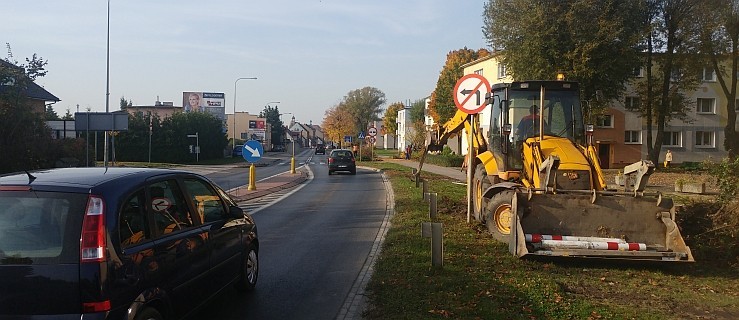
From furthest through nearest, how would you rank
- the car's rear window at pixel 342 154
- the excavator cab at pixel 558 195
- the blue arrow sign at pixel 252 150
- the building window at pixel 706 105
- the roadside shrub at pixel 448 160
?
the building window at pixel 706 105 → the roadside shrub at pixel 448 160 → the car's rear window at pixel 342 154 → the blue arrow sign at pixel 252 150 → the excavator cab at pixel 558 195

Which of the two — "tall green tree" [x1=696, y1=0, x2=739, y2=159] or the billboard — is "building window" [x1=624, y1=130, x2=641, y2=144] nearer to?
"tall green tree" [x1=696, y1=0, x2=739, y2=159]

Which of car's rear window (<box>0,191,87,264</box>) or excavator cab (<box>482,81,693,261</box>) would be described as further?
excavator cab (<box>482,81,693,261</box>)

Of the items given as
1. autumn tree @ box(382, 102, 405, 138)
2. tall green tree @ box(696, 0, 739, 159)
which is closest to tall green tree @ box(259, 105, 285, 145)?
autumn tree @ box(382, 102, 405, 138)

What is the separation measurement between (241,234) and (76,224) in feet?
8.98

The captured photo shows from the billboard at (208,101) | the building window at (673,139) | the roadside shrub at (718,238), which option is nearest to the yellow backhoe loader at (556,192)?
the roadside shrub at (718,238)

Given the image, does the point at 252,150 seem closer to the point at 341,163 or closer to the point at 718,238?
the point at 718,238

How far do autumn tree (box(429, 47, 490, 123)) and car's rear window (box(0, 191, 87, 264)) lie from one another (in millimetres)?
56562

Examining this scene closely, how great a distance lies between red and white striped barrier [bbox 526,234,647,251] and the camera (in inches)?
316

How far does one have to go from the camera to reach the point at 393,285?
22.8 ft

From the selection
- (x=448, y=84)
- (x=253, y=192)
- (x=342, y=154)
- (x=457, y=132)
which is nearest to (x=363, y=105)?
(x=448, y=84)

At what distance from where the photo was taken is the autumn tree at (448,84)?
6356cm

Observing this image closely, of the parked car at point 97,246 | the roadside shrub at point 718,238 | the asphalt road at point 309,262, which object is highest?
the parked car at point 97,246

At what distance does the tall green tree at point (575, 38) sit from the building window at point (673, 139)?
20692mm

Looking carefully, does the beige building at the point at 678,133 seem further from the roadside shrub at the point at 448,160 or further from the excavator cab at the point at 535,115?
the excavator cab at the point at 535,115
